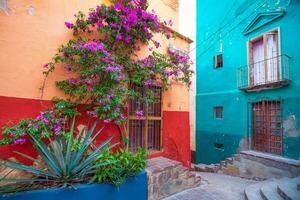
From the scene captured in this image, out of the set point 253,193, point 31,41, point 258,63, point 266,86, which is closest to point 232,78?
point 258,63

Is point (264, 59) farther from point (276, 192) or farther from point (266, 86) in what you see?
point (276, 192)

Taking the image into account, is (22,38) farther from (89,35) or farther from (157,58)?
(157,58)

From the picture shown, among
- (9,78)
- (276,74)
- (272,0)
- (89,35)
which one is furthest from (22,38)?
(272,0)

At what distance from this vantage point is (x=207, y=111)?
11.6m

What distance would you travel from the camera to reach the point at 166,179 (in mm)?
4262

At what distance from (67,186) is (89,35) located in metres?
3.31

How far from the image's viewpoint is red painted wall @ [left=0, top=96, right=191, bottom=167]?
129 inches

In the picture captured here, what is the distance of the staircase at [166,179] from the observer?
3.96 m

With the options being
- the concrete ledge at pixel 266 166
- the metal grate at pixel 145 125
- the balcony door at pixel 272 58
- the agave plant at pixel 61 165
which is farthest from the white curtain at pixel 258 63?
the agave plant at pixel 61 165

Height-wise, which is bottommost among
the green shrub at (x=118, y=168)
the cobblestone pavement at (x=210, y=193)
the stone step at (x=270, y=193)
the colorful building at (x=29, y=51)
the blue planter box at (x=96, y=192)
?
the cobblestone pavement at (x=210, y=193)

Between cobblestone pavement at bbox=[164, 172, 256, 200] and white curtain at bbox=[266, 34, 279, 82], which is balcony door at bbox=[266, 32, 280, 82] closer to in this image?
white curtain at bbox=[266, 34, 279, 82]

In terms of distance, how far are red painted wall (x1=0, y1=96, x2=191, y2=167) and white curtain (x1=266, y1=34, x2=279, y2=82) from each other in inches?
190

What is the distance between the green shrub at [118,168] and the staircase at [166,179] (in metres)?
0.51

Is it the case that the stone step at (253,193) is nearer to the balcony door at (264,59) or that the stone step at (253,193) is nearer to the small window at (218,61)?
the balcony door at (264,59)
